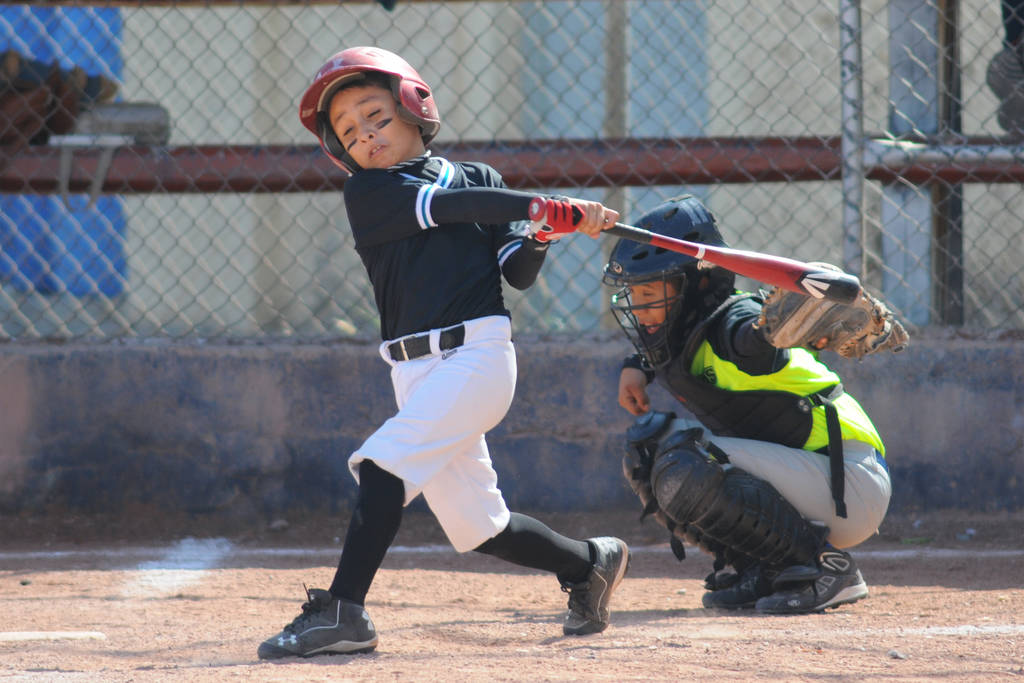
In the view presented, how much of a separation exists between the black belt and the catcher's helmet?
0.51 meters

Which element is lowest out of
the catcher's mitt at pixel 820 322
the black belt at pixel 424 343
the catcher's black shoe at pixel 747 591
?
the catcher's black shoe at pixel 747 591

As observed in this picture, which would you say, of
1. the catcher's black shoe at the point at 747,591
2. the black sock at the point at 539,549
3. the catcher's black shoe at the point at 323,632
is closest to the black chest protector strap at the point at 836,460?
the catcher's black shoe at the point at 747,591

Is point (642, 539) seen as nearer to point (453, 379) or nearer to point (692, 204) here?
point (692, 204)

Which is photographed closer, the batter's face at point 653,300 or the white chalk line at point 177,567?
the batter's face at point 653,300

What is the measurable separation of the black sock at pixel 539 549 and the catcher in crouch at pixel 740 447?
38 cm

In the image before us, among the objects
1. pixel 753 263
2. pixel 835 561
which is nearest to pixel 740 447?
pixel 835 561

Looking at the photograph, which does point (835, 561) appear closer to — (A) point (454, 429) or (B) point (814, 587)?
(B) point (814, 587)

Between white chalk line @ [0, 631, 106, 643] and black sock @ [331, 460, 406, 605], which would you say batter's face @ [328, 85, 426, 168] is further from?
white chalk line @ [0, 631, 106, 643]

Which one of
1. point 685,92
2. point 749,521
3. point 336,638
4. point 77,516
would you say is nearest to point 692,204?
point 749,521

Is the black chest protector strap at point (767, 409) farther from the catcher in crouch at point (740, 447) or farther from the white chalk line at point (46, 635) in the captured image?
the white chalk line at point (46, 635)

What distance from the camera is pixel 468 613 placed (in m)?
3.53

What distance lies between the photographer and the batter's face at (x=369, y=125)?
9.92 feet

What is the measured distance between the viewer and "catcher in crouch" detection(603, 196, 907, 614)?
3307 millimetres

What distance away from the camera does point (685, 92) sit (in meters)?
6.65
